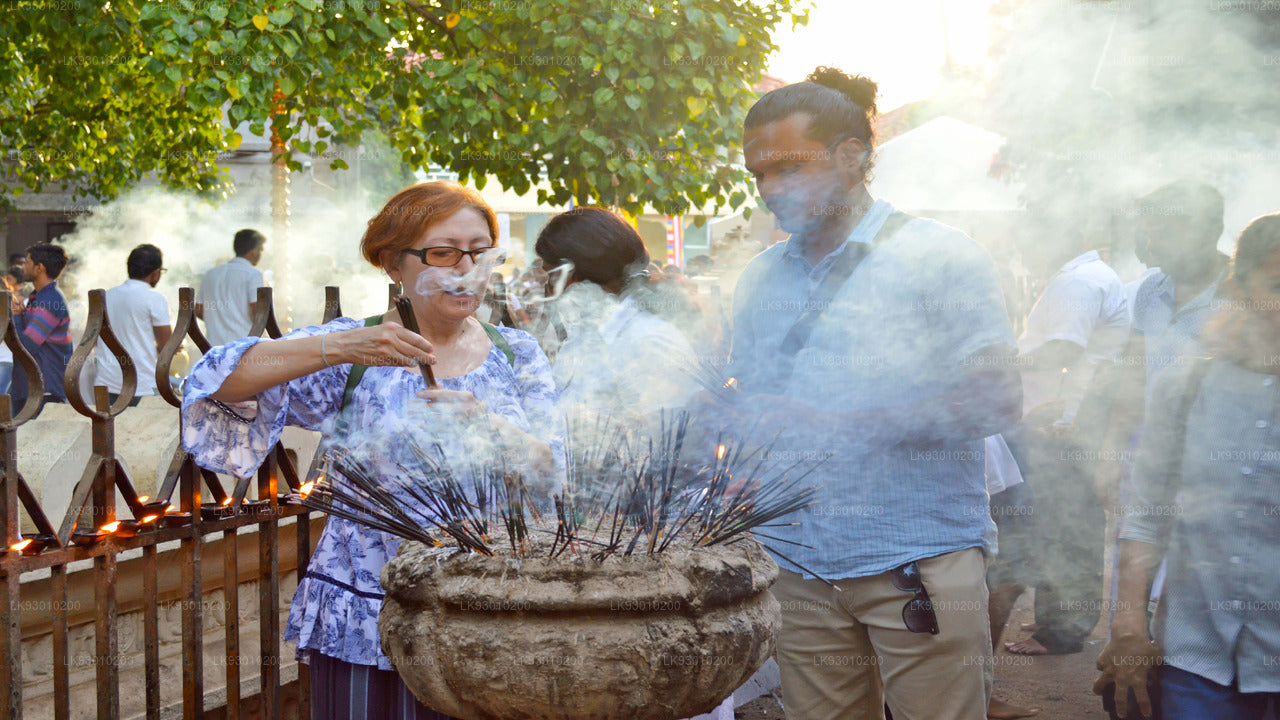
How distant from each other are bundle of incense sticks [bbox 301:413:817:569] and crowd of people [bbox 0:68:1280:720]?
109 millimetres

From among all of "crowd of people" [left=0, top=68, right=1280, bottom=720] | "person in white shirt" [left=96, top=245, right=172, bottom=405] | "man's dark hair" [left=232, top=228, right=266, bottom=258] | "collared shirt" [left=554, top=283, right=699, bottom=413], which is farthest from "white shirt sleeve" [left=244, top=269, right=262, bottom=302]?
"crowd of people" [left=0, top=68, right=1280, bottom=720]

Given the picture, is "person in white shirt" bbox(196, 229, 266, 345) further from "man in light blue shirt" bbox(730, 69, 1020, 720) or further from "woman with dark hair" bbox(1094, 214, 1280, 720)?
"woman with dark hair" bbox(1094, 214, 1280, 720)

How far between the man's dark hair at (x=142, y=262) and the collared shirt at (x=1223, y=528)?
23.9 ft

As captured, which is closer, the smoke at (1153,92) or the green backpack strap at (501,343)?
the green backpack strap at (501,343)

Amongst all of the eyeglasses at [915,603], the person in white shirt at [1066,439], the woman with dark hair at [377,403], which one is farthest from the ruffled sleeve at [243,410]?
the person in white shirt at [1066,439]

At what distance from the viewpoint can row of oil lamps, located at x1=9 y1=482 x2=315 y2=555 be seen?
2.46 m

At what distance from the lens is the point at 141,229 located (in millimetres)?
19359

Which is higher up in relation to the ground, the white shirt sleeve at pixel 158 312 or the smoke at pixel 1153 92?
the smoke at pixel 1153 92

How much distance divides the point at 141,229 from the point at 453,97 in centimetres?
1698

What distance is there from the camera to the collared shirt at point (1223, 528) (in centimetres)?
250

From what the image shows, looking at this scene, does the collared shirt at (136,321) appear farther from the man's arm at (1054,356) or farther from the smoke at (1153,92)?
A: the smoke at (1153,92)

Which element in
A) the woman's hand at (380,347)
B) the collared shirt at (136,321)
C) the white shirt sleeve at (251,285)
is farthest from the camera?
the white shirt sleeve at (251,285)

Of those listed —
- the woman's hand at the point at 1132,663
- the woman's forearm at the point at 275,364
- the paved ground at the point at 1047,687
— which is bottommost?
the paved ground at the point at 1047,687

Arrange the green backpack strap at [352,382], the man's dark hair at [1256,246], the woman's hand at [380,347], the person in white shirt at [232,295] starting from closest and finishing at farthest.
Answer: the woman's hand at [380,347], the green backpack strap at [352,382], the man's dark hair at [1256,246], the person in white shirt at [232,295]
